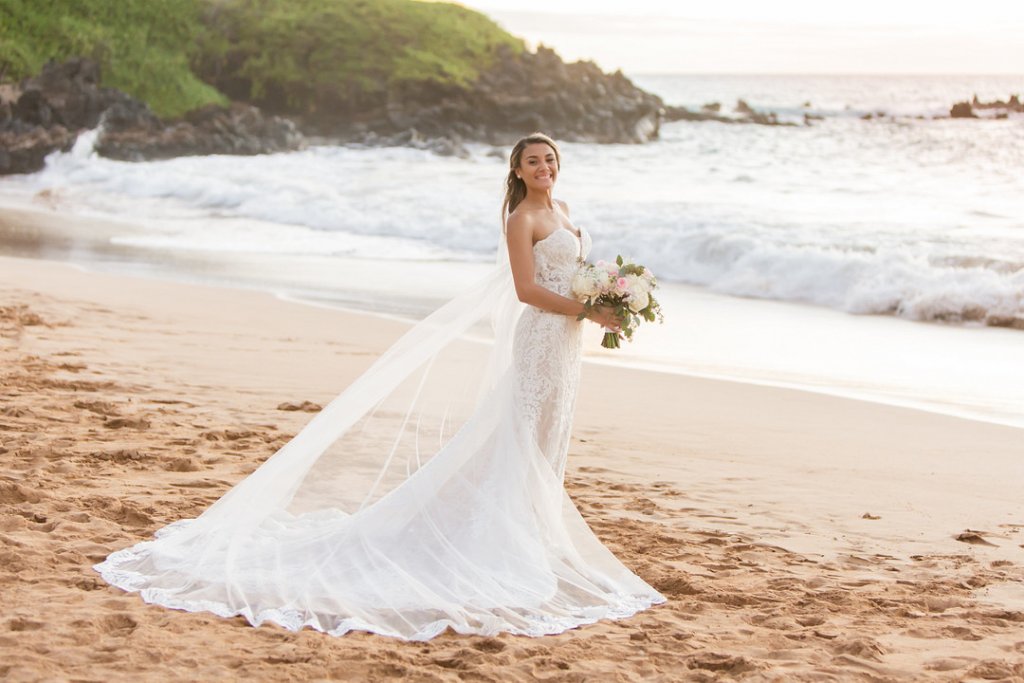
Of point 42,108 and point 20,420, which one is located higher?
point 42,108

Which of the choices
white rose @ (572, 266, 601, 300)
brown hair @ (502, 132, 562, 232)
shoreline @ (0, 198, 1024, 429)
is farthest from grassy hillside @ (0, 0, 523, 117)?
white rose @ (572, 266, 601, 300)

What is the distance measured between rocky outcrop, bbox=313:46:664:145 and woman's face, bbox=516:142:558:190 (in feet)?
121

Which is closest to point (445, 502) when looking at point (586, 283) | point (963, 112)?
point (586, 283)

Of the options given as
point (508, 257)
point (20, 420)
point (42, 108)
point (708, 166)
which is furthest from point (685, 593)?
point (42, 108)

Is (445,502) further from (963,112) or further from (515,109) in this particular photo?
(963,112)

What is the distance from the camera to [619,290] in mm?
4840

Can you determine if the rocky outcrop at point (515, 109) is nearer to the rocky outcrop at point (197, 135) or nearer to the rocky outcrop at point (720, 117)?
the rocky outcrop at point (197, 135)

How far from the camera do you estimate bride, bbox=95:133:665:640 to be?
14.8 feet

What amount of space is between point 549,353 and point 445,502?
0.79 meters

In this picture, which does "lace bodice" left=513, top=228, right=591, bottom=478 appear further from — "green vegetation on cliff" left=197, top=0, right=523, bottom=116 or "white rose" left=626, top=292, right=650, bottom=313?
"green vegetation on cliff" left=197, top=0, right=523, bottom=116

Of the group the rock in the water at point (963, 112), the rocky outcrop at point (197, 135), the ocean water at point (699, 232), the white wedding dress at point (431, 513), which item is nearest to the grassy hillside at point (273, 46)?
the rocky outcrop at point (197, 135)

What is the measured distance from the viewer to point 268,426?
742 centimetres

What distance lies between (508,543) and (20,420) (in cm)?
369

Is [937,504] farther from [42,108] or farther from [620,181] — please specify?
[42,108]
